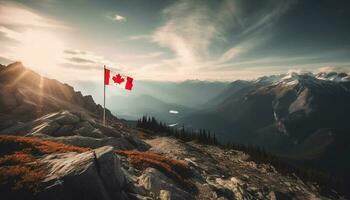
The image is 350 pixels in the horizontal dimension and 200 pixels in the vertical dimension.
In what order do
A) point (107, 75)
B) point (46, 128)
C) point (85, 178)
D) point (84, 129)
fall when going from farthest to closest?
point (84, 129) → point (107, 75) → point (46, 128) → point (85, 178)

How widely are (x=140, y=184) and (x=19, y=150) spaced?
10.9m

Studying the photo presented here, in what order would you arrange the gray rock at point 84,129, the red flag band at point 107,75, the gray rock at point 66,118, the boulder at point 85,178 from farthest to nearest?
1. the gray rock at point 66,118
2. the red flag band at point 107,75
3. the gray rock at point 84,129
4. the boulder at point 85,178

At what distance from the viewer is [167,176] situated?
27906 mm

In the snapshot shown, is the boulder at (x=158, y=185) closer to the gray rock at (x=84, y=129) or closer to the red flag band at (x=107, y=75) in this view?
the gray rock at (x=84, y=129)

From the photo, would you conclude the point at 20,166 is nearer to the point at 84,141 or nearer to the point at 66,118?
the point at 84,141

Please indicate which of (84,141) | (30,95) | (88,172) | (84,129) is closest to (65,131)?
(84,129)

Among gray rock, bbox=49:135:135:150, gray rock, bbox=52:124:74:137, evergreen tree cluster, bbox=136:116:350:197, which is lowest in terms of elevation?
evergreen tree cluster, bbox=136:116:350:197

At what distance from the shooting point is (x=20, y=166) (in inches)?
679

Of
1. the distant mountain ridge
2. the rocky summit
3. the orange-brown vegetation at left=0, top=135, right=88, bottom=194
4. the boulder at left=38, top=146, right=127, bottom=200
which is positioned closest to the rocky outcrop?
the rocky summit

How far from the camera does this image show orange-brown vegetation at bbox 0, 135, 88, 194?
597 inches

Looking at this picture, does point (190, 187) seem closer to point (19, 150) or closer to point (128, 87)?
point (19, 150)

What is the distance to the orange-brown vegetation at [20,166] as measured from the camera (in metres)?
15.2

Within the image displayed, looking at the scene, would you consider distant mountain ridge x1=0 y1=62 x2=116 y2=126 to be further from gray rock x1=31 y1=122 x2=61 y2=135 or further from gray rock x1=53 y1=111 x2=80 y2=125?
gray rock x1=31 y1=122 x2=61 y2=135

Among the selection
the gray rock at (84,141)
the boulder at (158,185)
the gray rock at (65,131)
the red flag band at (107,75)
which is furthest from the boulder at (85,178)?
the red flag band at (107,75)
